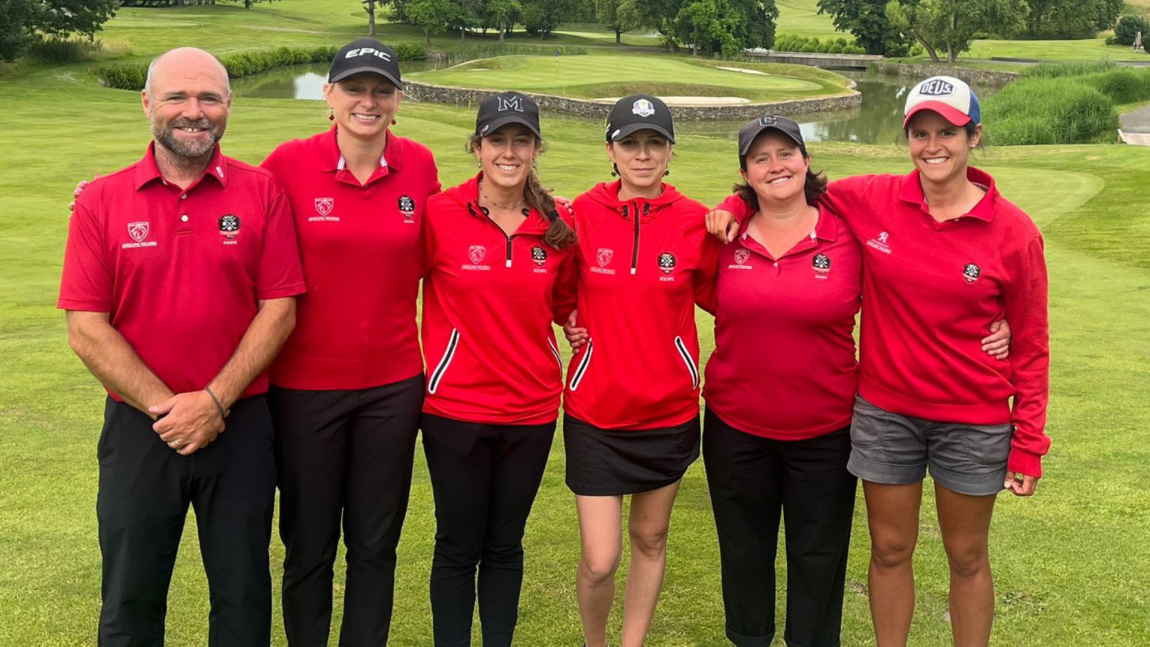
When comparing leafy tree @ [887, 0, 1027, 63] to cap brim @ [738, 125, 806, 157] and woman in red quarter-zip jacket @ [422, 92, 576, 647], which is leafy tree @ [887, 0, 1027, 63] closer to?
cap brim @ [738, 125, 806, 157]

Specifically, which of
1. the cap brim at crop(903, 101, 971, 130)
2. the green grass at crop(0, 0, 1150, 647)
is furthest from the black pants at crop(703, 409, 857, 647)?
the cap brim at crop(903, 101, 971, 130)

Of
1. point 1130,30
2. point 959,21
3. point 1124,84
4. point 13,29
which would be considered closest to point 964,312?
point 1124,84

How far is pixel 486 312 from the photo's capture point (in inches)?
154

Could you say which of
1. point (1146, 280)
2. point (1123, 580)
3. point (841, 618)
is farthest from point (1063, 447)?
point (1146, 280)

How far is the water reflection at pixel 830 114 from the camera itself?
35344mm

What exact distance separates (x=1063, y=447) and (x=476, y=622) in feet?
12.7

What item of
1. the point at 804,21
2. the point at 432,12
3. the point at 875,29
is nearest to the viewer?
the point at 432,12

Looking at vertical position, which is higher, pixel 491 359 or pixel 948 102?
pixel 948 102

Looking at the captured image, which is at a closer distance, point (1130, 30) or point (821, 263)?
point (821, 263)

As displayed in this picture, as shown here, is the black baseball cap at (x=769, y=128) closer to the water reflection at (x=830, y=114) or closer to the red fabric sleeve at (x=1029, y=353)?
the red fabric sleeve at (x=1029, y=353)

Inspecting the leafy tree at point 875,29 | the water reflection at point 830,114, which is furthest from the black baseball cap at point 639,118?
the leafy tree at point 875,29

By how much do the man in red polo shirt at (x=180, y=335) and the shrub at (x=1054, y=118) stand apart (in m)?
27.4

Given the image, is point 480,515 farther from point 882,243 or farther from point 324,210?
point 882,243

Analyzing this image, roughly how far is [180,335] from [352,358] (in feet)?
2.13
